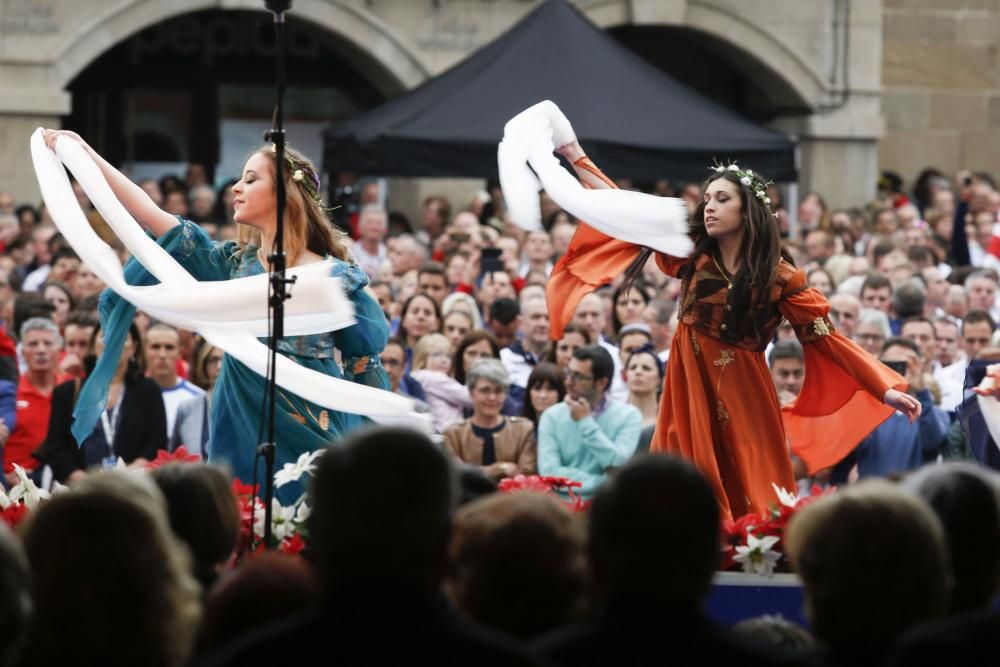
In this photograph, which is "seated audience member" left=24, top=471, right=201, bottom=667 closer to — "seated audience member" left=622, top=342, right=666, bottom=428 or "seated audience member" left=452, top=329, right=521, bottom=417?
"seated audience member" left=622, top=342, right=666, bottom=428

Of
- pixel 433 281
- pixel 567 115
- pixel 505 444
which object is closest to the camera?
pixel 505 444

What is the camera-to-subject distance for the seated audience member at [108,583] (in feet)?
11.0

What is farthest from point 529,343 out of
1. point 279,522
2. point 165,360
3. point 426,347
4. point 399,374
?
point 279,522

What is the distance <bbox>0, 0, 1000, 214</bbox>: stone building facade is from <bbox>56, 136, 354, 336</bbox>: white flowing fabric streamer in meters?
9.38

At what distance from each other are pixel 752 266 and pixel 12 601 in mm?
4271

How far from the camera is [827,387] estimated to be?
7.55 meters

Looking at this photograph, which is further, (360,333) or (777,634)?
(360,333)

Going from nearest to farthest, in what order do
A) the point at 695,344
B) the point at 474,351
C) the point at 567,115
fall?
the point at 695,344
the point at 474,351
the point at 567,115

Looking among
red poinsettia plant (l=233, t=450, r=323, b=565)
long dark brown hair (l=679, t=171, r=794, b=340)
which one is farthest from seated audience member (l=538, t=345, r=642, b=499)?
red poinsettia plant (l=233, t=450, r=323, b=565)

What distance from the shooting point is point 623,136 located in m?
12.8

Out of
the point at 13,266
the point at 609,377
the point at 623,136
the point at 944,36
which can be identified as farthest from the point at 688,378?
the point at 944,36

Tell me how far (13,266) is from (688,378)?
7050 millimetres

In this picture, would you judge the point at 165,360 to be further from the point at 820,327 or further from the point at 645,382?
the point at 820,327

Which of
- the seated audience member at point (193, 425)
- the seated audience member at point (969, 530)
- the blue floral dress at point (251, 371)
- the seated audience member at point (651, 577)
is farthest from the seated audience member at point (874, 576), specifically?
the seated audience member at point (193, 425)
